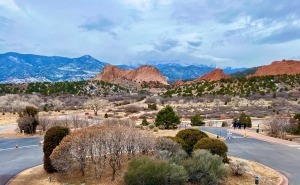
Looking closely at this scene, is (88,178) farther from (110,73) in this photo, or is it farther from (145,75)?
(145,75)

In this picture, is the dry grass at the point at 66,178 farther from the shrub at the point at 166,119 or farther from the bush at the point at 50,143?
the shrub at the point at 166,119

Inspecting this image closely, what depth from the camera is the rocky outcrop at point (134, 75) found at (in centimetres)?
15112

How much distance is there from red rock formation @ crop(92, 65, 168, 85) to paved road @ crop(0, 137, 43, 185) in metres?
127

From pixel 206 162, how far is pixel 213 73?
454ft

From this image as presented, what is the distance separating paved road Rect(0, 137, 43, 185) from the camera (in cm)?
1404

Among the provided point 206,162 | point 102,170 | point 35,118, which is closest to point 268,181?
point 206,162

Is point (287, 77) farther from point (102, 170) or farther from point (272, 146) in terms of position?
point (102, 170)

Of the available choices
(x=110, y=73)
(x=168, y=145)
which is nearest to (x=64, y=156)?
(x=168, y=145)

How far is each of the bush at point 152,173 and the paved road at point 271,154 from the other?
18.9ft

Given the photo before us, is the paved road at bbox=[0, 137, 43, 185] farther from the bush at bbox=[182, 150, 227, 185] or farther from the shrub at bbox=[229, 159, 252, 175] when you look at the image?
the shrub at bbox=[229, 159, 252, 175]

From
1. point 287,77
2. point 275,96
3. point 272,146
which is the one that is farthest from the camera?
point 287,77

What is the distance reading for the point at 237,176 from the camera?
1262cm

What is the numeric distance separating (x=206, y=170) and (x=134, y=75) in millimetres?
148612

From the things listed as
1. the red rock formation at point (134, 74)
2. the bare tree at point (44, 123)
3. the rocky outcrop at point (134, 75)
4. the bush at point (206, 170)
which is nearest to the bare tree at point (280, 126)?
the bush at point (206, 170)
